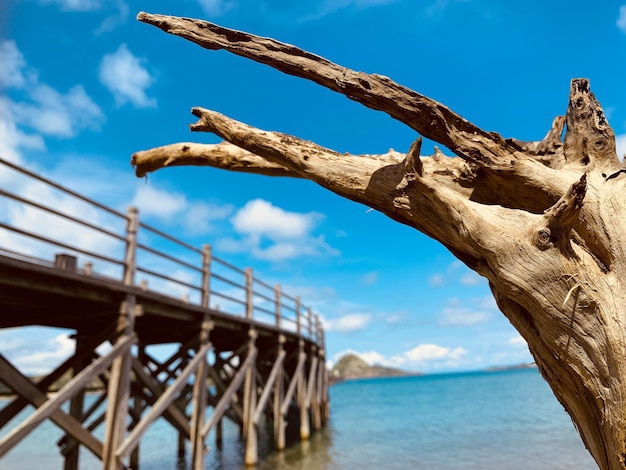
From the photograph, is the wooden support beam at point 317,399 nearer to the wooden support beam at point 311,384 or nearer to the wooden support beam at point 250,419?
the wooden support beam at point 311,384

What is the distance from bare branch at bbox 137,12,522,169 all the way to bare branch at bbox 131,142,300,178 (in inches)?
33.5

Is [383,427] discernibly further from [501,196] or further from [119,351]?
[501,196]

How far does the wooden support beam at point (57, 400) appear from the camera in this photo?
5023mm

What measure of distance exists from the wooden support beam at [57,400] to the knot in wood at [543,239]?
4.93 meters

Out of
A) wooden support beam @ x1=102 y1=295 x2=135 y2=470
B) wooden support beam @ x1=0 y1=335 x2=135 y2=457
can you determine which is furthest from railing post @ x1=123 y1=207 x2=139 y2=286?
wooden support beam @ x1=0 y1=335 x2=135 y2=457

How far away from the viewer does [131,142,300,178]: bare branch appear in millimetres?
3652

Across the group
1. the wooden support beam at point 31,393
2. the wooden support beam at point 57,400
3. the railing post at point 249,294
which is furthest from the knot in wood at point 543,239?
the railing post at point 249,294

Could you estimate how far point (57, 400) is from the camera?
550cm

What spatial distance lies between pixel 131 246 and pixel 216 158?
13.6 feet

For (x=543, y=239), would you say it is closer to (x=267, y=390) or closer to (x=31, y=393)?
(x=31, y=393)

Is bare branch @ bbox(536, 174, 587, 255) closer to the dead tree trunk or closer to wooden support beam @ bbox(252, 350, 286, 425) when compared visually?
the dead tree trunk

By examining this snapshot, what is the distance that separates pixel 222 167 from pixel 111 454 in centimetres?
467

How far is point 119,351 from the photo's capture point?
6801 millimetres

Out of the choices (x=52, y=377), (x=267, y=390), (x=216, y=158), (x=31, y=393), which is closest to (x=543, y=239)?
(x=216, y=158)
